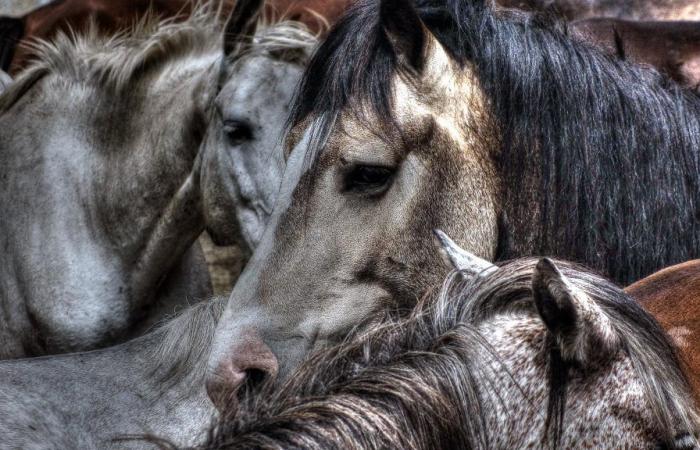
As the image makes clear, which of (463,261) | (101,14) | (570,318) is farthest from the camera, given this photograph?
(101,14)

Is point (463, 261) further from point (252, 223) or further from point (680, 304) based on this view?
point (252, 223)

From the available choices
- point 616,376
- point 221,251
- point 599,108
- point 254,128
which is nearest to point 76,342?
point 254,128

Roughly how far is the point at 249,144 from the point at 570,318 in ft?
7.12

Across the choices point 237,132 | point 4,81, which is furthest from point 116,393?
point 4,81

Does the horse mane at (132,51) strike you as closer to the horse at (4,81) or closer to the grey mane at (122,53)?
the grey mane at (122,53)

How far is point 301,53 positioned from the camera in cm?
348

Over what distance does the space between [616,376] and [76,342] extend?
270cm

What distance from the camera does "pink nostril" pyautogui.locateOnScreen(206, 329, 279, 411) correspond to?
2027 mm

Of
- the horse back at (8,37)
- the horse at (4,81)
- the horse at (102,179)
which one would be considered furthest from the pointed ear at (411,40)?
the horse back at (8,37)

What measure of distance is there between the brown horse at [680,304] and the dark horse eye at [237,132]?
176cm

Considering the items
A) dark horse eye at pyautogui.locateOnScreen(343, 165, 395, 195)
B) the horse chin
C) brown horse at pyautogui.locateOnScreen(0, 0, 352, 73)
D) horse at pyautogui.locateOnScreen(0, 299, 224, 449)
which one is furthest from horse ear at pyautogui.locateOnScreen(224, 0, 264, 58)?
dark horse eye at pyautogui.locateOnScreen(343, 165, 395, 195)

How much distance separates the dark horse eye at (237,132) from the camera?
334cm

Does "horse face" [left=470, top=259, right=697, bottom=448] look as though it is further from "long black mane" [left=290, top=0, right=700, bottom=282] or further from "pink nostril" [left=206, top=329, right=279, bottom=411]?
"long black mane" [left=290, top=0, right=700, bottom=282]

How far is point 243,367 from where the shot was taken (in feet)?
6.75
